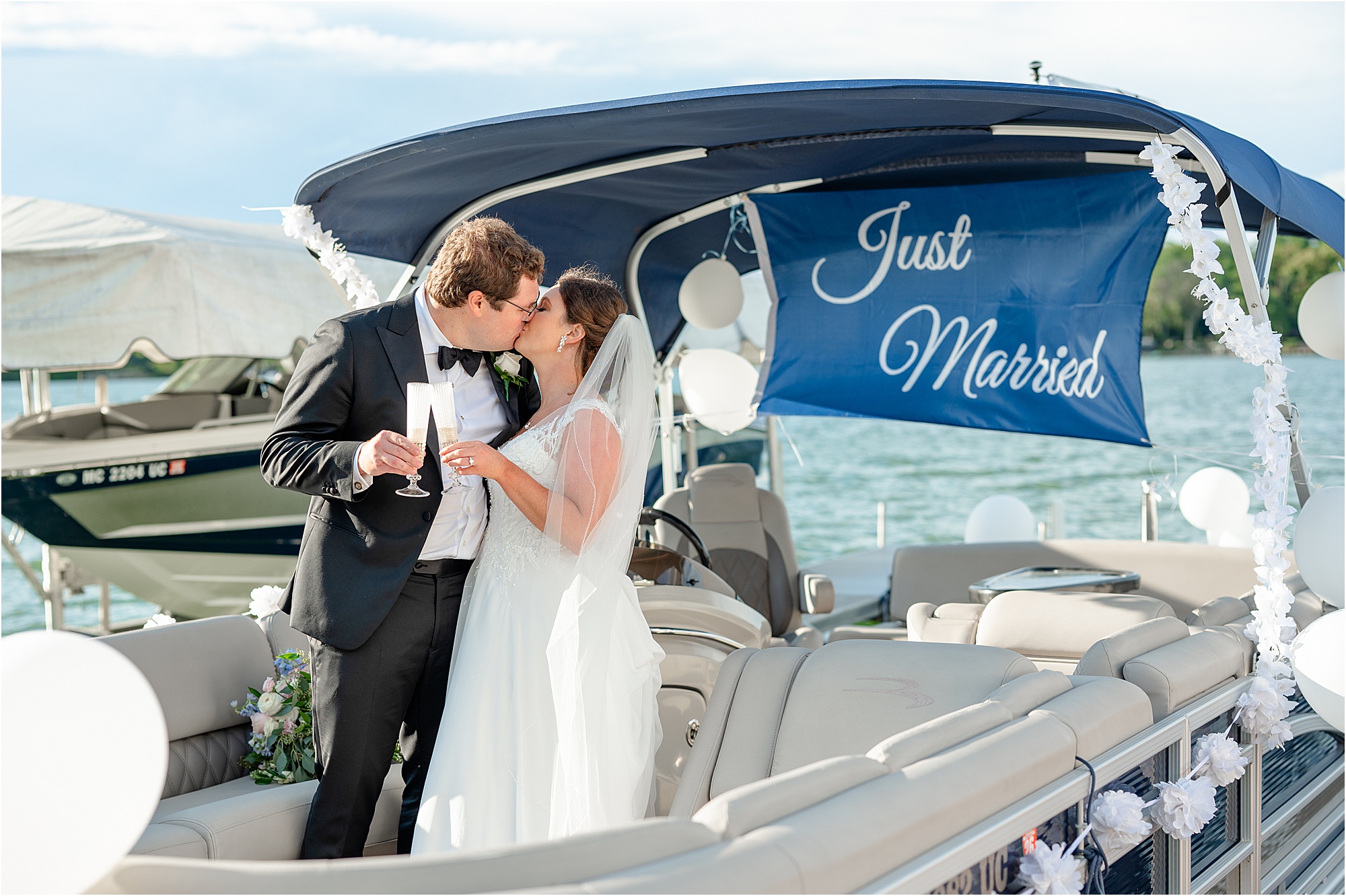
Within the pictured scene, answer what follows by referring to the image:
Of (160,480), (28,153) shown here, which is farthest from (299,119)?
(160,480)

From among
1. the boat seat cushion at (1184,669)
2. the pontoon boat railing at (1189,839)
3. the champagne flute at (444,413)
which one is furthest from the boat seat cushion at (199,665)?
the boat seat cushion at (1184,669)

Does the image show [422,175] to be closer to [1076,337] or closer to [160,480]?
[1076,337]

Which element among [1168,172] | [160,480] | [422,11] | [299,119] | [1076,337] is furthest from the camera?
[299,119]

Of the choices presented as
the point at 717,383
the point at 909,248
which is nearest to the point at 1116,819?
the point at 909,248

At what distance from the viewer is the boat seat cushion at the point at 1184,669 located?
243 centimetres

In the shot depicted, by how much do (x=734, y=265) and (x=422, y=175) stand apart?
9.62 ft

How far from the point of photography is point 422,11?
12.0ft

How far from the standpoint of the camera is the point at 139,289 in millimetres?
7707

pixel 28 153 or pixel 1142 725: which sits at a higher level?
pixel 28 153

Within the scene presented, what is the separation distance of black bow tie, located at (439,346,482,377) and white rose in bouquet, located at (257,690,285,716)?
0.99 meters

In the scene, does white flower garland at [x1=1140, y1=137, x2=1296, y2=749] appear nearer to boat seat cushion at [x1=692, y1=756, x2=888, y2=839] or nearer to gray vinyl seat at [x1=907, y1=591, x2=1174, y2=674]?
gray vinyl seat at [x1=907, y1=591, x2=1174, y2=674]

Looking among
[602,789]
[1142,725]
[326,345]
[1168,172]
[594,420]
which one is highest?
[1168,172]

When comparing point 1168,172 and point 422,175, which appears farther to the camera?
point 422,175

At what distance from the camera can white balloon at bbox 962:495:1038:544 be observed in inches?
314
